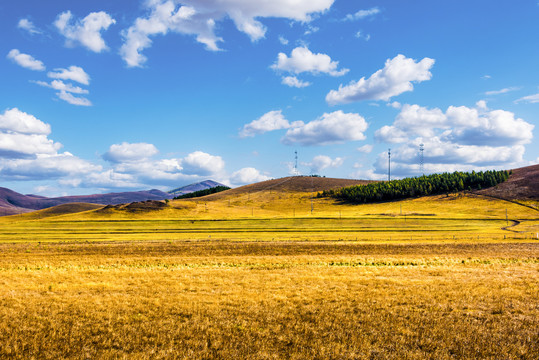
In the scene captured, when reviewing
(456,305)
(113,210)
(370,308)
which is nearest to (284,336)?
(370,308)

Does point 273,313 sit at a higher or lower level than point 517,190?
lower

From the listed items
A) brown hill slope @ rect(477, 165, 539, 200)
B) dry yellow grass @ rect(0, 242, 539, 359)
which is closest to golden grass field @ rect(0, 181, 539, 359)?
dry yellow grass @ rect(0, 242, 539, 359)

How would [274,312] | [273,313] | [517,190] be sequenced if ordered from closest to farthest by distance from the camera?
[273,313], [274,312], [517,190]

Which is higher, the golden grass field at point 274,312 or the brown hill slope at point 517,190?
the brown hill slope at point 517,190

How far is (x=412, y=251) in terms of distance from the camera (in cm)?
4841

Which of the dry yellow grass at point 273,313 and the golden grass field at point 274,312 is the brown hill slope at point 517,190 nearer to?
the golden grass field at point 274,312

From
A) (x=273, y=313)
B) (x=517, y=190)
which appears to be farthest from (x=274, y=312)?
(x=517, y=190)

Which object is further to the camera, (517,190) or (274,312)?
(517,190)

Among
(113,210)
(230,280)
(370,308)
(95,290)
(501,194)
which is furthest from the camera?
(501,194)

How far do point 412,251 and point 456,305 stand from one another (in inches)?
1246

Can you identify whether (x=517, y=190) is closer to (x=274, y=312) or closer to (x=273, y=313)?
(x=274, y=312)

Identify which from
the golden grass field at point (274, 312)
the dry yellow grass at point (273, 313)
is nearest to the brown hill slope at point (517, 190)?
the golden grass field at point (274, 312)

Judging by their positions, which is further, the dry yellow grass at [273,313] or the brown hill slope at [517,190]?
the brown hill slope at [517,190]

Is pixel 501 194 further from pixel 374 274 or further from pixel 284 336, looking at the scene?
pixel 284 336
